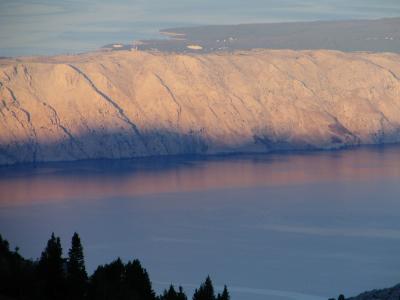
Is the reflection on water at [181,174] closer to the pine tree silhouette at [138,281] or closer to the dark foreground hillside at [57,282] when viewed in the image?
the pine tree silhouette at [138,281]

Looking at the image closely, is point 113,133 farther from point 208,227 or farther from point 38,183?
point 208,227

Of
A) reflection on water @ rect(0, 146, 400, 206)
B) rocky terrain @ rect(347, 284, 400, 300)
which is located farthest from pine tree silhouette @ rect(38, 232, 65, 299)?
reflection on water @ rect(0, 146, 400, 206)

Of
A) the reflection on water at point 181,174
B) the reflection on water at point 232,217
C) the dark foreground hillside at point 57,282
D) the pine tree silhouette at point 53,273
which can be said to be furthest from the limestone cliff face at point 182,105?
the pine tree silhouette at point 53,273

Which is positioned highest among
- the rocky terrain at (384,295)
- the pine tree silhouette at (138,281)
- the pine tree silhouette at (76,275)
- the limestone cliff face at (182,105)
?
the limestone cliff face at (182,105)

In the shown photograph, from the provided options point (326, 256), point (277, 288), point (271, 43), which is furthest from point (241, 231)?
point (271, 43)

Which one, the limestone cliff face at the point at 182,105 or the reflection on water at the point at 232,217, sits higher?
the limestone cliff face at the point at 182,105

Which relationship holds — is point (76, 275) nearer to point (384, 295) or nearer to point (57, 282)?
point (57, 282)

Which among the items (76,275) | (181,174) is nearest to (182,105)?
(181,174)
